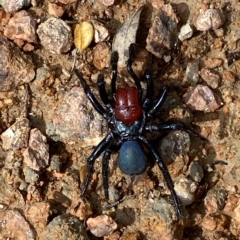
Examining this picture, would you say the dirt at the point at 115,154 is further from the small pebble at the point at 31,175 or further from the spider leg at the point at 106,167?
the spider leg at the point at 106,167

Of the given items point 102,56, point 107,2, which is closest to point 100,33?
point 102,56

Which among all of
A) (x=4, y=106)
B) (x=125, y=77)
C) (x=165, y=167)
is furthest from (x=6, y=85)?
(x=165, y=167)

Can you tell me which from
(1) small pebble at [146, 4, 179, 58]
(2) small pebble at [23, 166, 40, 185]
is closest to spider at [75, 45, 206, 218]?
(1) small pebble at [146, 4, 179, 58]

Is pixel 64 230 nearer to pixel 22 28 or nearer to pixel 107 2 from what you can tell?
pixel 22 28

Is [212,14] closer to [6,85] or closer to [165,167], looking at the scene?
[165,167]

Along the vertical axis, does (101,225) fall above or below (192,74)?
below
